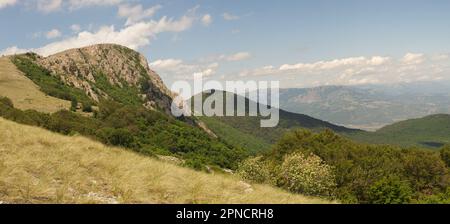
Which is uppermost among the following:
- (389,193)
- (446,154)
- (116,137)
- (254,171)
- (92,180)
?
(92,180)

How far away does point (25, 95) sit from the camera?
153m

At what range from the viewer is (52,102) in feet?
522

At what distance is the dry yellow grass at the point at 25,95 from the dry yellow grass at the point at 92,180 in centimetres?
12781

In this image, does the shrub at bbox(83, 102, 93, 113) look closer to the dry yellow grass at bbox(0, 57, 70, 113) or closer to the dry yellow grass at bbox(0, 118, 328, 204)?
the dry yellow grass at bbox(0, 57, 70, 113)

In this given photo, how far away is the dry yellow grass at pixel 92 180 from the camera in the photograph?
45.4ft

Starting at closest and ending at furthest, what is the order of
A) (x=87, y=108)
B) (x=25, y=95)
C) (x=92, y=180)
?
(x=92, y=180), (x=25, y=95), (x=87, y=108)

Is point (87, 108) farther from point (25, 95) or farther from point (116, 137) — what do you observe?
point (116, 137)

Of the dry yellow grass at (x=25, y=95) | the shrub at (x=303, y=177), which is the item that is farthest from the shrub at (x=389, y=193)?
the dry yellow grass at (x=25, y=95)

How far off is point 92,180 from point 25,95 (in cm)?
15344

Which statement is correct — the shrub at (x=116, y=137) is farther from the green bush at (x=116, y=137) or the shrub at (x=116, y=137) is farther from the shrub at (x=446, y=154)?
the shrub at (x=446, y=154)

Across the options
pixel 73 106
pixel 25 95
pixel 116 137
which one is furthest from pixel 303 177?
pixel 73 106
